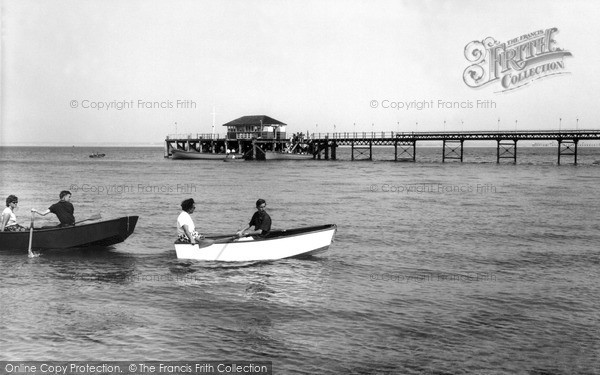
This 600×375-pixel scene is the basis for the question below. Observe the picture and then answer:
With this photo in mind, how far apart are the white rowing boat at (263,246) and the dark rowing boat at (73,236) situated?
3.16 m

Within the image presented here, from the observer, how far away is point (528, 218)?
101 feet

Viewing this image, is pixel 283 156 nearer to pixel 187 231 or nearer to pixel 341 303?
pixel 187 231

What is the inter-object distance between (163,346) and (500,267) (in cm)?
1130

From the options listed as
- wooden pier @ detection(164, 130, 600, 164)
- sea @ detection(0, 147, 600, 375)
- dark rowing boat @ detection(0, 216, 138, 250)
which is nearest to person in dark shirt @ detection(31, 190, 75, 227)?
dark rowing boat @ detection(0, 216, 138, 250)

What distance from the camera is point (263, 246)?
1817 centimetres

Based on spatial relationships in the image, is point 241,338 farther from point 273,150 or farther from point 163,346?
point 273,150

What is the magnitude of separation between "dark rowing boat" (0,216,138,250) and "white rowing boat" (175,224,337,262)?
10.4 feet

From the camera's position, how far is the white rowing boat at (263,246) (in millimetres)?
17906

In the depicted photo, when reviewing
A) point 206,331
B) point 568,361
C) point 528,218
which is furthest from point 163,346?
point 528,218

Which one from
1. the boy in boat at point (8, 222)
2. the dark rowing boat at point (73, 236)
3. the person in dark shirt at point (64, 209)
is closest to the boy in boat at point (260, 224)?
the dark rowing boat at point (73, 236)

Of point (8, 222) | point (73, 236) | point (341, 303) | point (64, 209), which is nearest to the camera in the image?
point (341, 303)

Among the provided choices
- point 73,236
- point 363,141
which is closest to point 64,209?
point 73,236

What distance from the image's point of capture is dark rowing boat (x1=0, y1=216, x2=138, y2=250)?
19.2m

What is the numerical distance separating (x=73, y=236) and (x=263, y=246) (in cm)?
628
